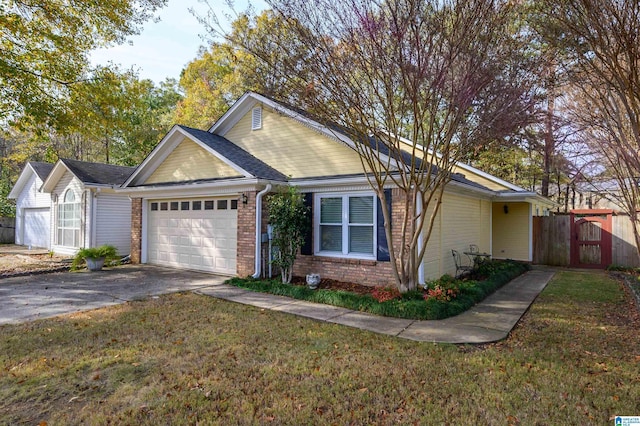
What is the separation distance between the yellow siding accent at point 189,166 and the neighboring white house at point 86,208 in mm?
4143

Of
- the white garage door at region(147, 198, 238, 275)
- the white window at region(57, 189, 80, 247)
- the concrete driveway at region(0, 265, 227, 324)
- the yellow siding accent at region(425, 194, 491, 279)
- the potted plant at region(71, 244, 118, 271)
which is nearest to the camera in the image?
the concrete driveway at region(0, 265, 227, 324)

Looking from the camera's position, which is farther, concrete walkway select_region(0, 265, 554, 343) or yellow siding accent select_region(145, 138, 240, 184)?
yellow siding accent select_region(145, 138, 240, 184)

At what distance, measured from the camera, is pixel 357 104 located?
725 cm

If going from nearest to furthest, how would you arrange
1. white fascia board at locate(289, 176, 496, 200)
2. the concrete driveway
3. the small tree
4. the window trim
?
the concrete driveway
white fascia board at locate(289, 176, 496, 200)
the small tree
the window trim

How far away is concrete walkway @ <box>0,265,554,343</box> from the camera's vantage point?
614cm

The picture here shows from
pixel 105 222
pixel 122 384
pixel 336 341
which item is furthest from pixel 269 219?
pixel 105 222

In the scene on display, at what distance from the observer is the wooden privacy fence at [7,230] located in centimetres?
2291

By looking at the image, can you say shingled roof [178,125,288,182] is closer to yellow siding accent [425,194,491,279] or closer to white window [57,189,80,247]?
yellow siding accent [425,194,491,279]

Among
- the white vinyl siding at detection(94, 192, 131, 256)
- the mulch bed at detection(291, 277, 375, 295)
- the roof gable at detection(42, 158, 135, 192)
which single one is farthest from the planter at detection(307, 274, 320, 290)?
the roof gable at detection(42, 158, 135, 192)

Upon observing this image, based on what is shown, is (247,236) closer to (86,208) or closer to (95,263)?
(95,263)

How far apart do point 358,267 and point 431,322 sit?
2752mm

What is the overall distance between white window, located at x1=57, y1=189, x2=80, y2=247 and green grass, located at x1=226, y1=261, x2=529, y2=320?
10149mm

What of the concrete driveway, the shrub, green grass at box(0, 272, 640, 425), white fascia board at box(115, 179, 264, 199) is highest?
white fascia board at box(115, 179, 264, 199)

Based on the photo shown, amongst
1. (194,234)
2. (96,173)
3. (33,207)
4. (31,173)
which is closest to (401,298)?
(194,234)
